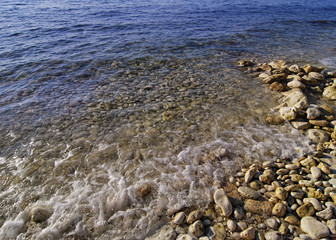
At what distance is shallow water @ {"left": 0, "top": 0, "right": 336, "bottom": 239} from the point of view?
3930mm

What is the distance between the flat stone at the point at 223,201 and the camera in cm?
363

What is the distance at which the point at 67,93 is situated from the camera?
782 centimetres

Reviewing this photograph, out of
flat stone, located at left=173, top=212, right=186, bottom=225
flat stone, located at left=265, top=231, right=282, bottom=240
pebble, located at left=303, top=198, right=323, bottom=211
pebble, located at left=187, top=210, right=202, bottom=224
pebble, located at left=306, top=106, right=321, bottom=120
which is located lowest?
flat stone, located at left=173, top=212, right=186, bottom=225

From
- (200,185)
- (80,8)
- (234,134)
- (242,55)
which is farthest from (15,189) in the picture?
(80,8)

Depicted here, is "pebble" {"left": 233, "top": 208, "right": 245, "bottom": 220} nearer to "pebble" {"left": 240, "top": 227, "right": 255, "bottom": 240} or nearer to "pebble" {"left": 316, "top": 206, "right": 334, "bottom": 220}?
"pebble" {"left": 240, "top": 227, "right": 255, "bottom": 240}

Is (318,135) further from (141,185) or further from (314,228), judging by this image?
(141,185)

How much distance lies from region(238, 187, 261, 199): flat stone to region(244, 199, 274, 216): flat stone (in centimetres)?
11

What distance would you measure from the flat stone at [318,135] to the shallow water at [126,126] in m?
0.26

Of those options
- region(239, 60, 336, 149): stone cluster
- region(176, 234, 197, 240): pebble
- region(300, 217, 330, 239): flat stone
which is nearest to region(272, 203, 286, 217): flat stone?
region(300, 217, 330, 239): flat stone

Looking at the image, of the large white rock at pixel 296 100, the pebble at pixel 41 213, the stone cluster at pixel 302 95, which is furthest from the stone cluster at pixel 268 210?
the large white rock at pixel 296 100

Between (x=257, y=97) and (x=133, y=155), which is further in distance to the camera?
(x=257, y=97)

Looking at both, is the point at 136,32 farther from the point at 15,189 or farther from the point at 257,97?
the point at 15,189

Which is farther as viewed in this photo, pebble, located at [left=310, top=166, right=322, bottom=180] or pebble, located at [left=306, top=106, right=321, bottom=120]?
pebble, located at [left=306, top=106, right=321, bottom=120]

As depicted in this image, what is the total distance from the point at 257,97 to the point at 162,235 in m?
6.14
